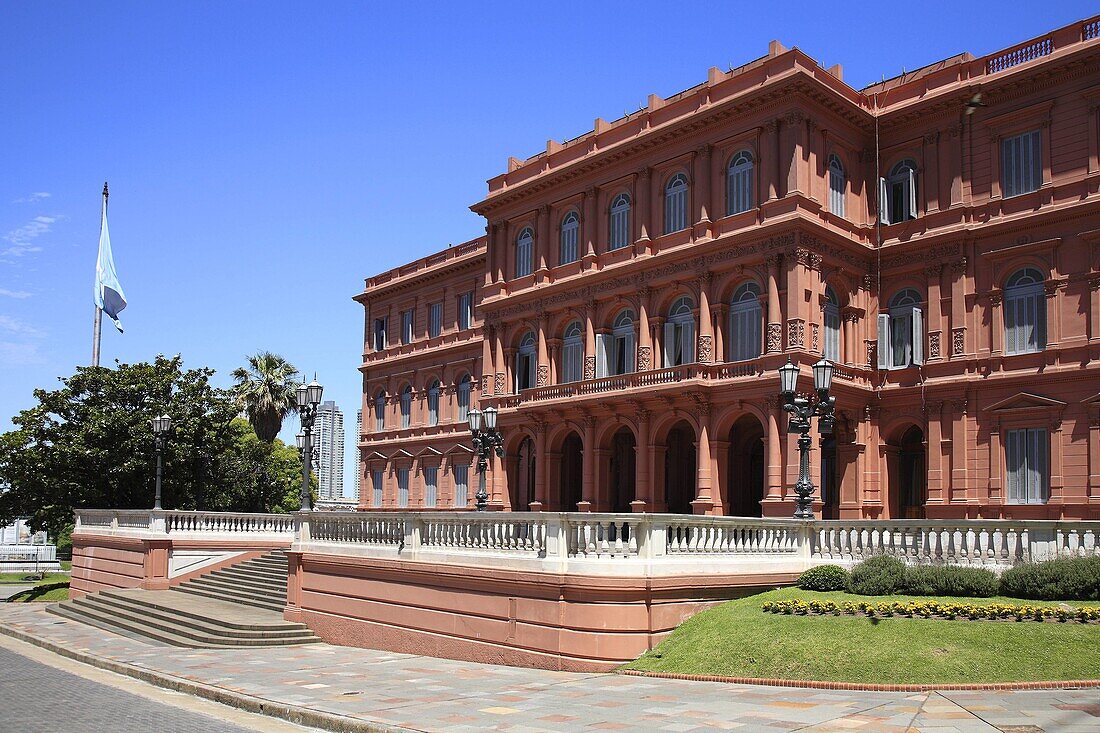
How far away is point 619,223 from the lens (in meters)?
38.3

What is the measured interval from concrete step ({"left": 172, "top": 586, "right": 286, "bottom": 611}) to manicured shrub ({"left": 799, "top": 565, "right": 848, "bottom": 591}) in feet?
46.4

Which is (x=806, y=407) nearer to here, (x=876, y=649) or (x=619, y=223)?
(x=876, y=649)

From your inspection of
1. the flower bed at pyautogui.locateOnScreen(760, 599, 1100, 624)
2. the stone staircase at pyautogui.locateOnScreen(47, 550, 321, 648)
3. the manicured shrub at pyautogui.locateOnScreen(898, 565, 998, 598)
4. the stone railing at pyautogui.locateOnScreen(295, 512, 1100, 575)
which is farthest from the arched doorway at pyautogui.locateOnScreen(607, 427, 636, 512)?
the flower bed at pyautogui.locateOnScreen(760, 599, 1100, 624)

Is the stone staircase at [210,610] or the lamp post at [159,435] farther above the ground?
the lamp post at [159,435]

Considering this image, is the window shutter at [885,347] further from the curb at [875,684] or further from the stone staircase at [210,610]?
the curb at [875,684]

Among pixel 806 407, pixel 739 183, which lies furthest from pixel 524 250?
pixel 806 407

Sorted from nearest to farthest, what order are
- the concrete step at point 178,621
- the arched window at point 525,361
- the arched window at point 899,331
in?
the concrete step at point 178,621 → the arched window at point 899,331 → the arched window at point 525,361

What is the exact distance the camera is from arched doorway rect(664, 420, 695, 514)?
37.5 m

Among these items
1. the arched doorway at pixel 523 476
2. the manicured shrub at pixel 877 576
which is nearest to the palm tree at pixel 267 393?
the arched doorway at pixel 523 476

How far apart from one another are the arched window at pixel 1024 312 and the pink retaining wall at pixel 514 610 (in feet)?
48.9

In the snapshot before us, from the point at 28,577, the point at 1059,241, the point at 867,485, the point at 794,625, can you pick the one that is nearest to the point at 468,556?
the point at 794,625

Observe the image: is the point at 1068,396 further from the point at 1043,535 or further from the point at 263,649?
the point at 263,649

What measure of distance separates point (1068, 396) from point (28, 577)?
A: 55.7 metres

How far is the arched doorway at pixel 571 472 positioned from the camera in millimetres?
41125
